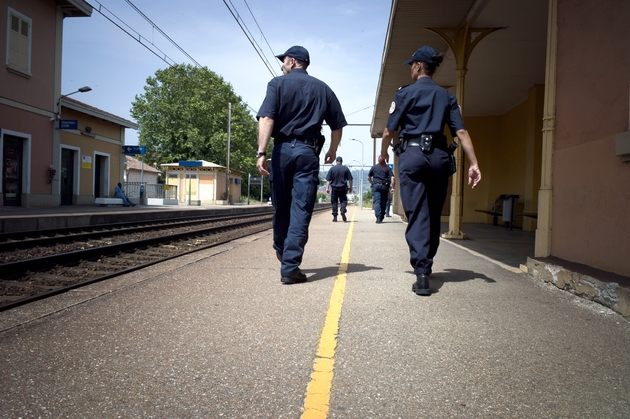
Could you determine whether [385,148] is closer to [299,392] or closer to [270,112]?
[270,112]

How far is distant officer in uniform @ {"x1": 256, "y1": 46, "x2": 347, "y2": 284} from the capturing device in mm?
4742

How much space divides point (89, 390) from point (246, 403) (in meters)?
0.73

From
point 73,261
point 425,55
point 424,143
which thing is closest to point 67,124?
point 73,261

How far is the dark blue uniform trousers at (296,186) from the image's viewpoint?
4730 millimetres

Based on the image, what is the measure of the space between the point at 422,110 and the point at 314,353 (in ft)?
8.36

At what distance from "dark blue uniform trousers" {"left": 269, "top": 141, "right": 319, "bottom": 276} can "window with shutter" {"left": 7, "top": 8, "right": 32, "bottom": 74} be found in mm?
20264

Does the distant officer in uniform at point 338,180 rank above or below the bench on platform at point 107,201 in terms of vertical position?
above

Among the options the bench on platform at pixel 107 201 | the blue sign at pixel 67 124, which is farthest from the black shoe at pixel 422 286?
the bench on platform at pixel 107 201

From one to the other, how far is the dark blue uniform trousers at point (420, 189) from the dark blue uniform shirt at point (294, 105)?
3.06ft

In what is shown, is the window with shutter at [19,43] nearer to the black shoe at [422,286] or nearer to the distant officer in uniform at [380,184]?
the distant officer in uniform at [380,184]

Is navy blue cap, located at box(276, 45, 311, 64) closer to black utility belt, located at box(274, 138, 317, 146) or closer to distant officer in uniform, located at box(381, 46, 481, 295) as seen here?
black utility belt, located at box(274, 138, 317, 146)

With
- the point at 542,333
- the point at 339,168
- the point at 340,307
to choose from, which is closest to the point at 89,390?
the point at 340,307

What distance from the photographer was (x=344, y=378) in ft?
8.13

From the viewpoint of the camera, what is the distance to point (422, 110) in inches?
177
